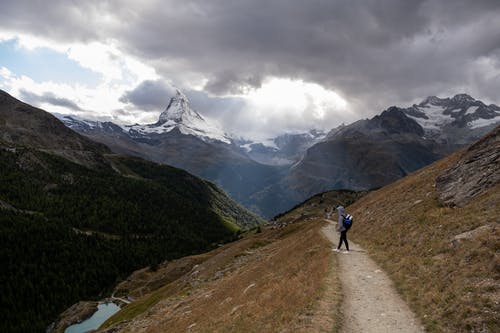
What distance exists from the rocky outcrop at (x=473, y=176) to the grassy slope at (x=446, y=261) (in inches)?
75.0

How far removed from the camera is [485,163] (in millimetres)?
39906

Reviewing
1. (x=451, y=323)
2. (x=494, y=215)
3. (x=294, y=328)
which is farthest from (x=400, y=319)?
(x=494, y=215)

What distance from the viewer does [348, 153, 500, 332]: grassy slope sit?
17922 mm

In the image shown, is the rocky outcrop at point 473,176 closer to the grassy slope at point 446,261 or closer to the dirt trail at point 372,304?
the grassy slope at point 446,261

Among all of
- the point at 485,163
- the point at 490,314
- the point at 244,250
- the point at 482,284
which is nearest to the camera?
the point at 490,314

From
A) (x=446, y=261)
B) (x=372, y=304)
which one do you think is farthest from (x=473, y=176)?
(x=372, y=304)

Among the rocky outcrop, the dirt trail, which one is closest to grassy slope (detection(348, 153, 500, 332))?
the dirt trail

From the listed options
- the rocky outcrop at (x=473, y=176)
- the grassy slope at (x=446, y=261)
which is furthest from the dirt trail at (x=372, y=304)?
the rocky outcrop at (x=473, y=176)

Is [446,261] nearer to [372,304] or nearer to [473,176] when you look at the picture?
[372,304]

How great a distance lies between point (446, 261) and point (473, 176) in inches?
818

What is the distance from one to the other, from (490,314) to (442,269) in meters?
6.53

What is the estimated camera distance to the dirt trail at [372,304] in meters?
19.8

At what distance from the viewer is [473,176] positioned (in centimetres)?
3969

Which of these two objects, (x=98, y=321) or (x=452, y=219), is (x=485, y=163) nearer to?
(x=452, y=219)
